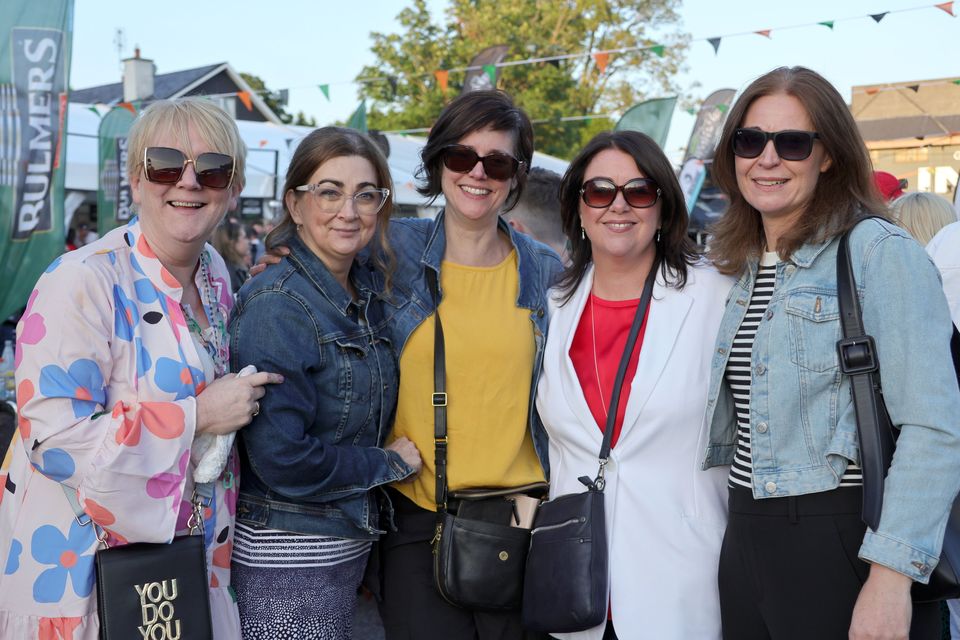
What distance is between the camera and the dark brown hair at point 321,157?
2.55 meters

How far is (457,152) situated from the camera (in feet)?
9.13

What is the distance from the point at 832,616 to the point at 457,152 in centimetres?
177

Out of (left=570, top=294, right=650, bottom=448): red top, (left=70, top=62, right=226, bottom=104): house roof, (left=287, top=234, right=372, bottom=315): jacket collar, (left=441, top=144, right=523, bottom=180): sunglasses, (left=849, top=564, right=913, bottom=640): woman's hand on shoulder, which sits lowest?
(left=849, top=564, right=913, bottom=640): woman's hand on shoulder

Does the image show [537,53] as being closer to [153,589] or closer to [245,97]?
[245,97]

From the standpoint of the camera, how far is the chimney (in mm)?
23531

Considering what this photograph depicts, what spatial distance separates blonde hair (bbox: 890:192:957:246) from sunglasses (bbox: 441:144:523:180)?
308 cm

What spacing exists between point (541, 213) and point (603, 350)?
2.59 metres

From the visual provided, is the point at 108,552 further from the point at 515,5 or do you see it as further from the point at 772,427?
the point at 515,5

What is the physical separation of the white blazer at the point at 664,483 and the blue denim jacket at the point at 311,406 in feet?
2.01

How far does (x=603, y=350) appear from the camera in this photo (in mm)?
2568

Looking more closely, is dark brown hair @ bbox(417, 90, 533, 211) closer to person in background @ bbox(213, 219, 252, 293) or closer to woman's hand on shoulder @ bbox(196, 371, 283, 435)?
woman's hand on shoulder @ bbox(196, 371, 283, 435)

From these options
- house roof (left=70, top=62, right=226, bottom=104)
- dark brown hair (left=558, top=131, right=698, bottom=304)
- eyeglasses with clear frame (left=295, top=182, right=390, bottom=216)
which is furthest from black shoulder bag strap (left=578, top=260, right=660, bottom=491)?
house roof (left=70, top=62, right=226, bottom=104)

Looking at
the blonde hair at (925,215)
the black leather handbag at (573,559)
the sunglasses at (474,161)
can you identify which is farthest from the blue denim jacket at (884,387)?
the blonde hair at (925,215)

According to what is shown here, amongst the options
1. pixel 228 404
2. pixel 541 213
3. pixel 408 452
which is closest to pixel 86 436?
pixel 228 404
